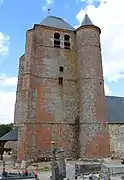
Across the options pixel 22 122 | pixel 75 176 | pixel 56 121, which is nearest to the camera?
pixel 75 176

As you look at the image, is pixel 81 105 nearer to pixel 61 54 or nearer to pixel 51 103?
pixel 51 103

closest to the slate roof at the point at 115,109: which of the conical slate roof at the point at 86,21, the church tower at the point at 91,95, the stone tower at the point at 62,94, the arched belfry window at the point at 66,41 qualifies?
the church tower at the point at 91,95

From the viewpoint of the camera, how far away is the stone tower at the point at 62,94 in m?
20.2

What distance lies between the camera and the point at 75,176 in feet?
41.9

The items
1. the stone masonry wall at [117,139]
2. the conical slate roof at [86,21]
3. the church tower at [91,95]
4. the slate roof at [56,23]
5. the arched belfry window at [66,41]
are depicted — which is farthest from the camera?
the slate roof at [56,23]

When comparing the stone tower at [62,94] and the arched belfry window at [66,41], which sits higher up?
the arched belfry window at [66,41]

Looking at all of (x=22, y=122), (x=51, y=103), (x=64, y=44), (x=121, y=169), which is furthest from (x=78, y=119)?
(x=121, y=169)

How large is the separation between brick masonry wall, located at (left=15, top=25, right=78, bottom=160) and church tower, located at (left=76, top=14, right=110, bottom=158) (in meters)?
1.01

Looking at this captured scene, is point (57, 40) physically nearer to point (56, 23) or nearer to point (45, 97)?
point (56, 23)

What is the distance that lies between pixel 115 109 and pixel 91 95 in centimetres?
601

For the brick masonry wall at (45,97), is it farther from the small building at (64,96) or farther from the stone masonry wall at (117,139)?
the stone masonry wall at (117,139)

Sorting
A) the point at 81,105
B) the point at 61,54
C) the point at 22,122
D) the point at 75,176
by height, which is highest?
the point at 61,54

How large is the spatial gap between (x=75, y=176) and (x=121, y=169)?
2.49 metres

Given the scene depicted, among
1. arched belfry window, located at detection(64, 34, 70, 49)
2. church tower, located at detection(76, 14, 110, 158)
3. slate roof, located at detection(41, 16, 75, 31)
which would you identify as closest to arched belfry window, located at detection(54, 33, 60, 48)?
arched belfry window, located at detection(64, 34, 70, 49)
